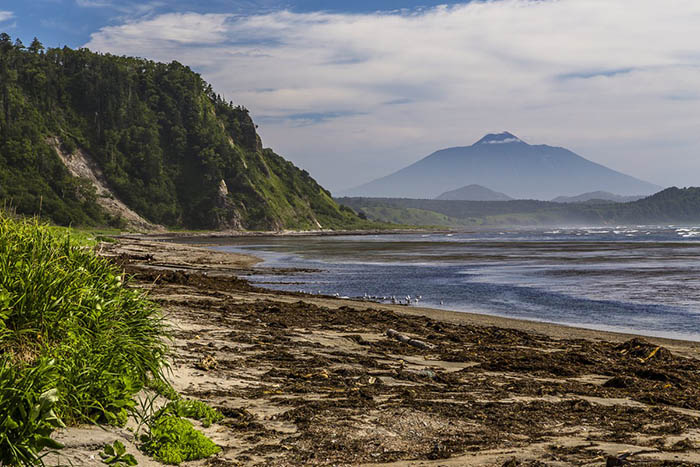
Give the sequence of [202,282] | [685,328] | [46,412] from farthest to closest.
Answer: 1. [202,282]
2. [685,328]
3. [46,412]

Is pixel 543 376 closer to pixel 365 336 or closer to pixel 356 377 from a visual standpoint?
pixel 356 377

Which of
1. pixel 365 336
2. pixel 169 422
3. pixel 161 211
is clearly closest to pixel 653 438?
pixel 169 422

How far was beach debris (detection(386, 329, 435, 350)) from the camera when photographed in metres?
14.5

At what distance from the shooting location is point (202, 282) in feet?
94.6

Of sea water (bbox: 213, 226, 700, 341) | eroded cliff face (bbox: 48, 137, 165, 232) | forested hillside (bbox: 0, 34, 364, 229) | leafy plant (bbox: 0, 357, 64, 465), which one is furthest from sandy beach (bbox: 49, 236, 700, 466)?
eroded cliff face (bbox: 48, 137, 165, 232)

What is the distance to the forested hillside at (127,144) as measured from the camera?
439 ft

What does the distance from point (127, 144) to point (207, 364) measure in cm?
16590

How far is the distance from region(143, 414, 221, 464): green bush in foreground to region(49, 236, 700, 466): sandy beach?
170 millimetres

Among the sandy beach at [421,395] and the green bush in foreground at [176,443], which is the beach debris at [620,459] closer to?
the sandy beach at [421,395]

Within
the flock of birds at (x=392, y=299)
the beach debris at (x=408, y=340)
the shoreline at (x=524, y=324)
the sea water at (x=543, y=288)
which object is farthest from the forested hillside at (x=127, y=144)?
the beach debris at (x=408, y=340)

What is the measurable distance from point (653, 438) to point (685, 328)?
51.6 ft

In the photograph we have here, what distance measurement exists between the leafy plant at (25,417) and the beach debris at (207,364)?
163 inches

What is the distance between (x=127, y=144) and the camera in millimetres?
163750

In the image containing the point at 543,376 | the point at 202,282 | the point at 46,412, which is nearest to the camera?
the point at 46,412
